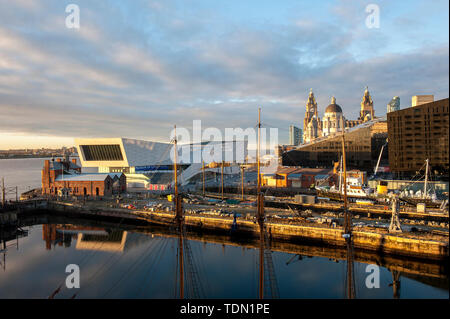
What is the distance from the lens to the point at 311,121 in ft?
602

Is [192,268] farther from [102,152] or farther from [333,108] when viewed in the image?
[333,108]

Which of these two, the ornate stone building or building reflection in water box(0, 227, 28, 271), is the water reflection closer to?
building reflection in water box(0, 227, 28, 271)

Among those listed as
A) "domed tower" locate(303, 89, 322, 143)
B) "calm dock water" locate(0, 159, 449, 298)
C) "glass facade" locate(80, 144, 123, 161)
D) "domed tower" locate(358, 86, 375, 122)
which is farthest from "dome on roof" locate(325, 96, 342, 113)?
"calm dock water" locate(0, 159, 449, 298)

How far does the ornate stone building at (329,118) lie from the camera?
168375mm

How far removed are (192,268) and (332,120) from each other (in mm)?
161037

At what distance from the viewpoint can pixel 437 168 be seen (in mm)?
59344

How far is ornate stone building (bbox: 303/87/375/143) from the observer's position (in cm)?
16838

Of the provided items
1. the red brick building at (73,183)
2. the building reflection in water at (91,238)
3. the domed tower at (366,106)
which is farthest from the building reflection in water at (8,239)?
the domed tower at (366,106)

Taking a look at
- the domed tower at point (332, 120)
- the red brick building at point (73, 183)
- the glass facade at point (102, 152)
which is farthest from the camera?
the domed tower at point (332, 120)

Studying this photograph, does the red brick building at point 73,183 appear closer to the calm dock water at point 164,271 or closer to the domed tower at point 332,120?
the calm dock water at point 164,271

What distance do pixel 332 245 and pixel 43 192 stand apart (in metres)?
53.3

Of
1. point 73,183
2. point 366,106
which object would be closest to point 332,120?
point 366,106

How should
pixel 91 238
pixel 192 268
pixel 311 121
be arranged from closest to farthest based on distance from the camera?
pixel 192 268 < pixel 91 238 < pixel 311 121
